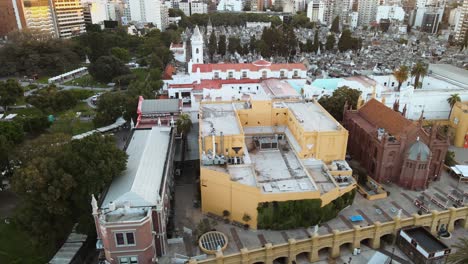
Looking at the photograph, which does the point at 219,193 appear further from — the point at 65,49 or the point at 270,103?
the point at 65,49

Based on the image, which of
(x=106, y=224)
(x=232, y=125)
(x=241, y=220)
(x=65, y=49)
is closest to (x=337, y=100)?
(x=232, y=125)

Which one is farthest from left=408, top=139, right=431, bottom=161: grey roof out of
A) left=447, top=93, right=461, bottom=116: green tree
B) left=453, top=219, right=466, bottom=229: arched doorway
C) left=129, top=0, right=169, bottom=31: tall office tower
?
left=129, top=0, right=169, bottom=31: tall office tower

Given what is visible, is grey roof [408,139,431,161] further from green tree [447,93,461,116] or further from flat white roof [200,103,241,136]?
green tree [447,93,461,116]

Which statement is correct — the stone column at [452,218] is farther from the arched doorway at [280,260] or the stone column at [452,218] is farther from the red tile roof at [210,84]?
the red tile roof at [210,84]

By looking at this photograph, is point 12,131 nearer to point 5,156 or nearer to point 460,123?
point 5,156

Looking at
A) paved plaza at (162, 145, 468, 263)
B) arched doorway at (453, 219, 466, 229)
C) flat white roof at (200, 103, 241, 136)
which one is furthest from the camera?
flat white roof at (200, 103, 241, 136)
